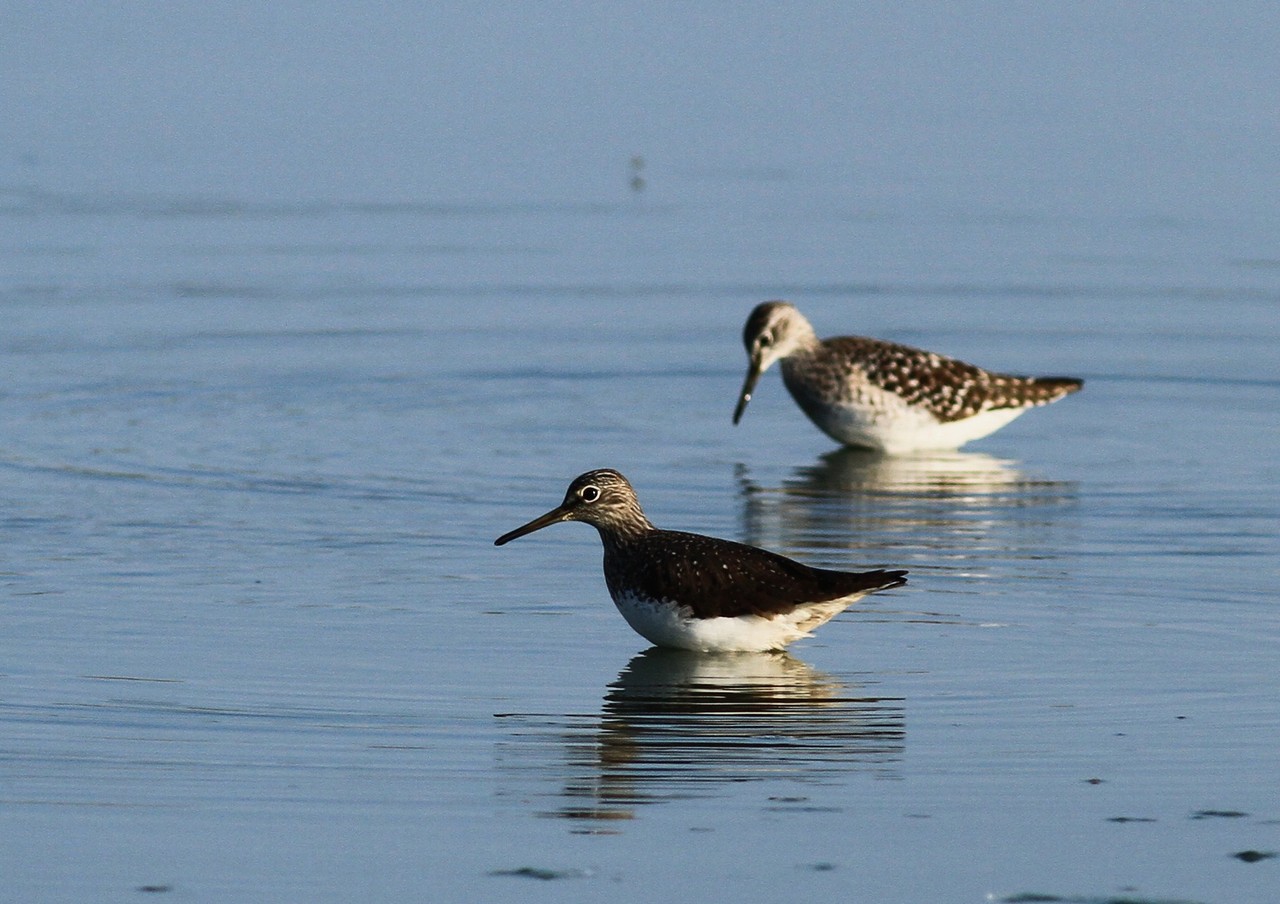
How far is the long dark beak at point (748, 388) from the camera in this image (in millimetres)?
15758

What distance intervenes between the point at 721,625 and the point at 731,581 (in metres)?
0.19

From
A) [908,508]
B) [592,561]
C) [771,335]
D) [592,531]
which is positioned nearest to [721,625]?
[592,561]

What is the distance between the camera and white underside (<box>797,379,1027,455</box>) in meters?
15.6

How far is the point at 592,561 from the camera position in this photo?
11914 mm

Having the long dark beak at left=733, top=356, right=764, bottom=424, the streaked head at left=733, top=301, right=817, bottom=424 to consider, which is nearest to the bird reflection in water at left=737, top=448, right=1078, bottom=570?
the long dark beak at left=733, top=356, right=764, bottom=424

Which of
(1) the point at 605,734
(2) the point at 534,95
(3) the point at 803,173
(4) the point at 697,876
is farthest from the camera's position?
(2) the point at 534,95

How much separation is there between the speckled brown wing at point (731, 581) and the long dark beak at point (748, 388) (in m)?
5.51

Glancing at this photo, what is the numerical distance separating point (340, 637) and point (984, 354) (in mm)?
9006

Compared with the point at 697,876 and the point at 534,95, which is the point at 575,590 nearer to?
the point at 697,876

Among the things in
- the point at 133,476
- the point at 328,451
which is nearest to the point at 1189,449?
the point at 328,451

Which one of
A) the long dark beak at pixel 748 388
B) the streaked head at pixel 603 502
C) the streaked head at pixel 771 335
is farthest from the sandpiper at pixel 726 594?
the streaked head at pixel 771 335

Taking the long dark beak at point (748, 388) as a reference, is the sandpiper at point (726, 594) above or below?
below

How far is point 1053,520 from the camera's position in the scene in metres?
12.8

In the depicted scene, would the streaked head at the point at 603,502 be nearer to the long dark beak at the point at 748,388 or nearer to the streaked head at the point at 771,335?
the long dark beak at the point at 748,388
